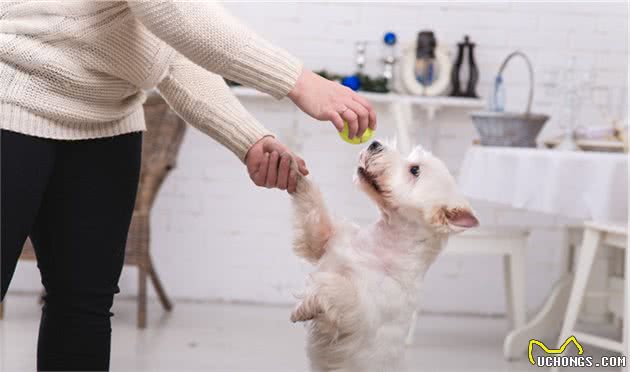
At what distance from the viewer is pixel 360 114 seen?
1469mm

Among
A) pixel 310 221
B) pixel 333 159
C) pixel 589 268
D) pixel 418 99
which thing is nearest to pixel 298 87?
pixel 310 221

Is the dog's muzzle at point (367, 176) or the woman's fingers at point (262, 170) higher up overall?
the woman's fingers at point (262, 170)

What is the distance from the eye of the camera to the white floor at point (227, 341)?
339 cm

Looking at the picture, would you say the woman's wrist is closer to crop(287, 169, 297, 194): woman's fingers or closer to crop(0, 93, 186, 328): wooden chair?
crop(287, 169, 297, 194): woman's fingers

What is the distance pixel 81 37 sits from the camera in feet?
4.84

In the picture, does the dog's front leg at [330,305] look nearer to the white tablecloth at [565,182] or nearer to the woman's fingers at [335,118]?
the woman's fingers at [335,118]

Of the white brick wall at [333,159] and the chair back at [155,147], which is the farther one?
the white brick wall at [333,159]

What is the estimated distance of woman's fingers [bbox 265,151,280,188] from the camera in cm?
173

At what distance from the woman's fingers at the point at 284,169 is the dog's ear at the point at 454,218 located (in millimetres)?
302

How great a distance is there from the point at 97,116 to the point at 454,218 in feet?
2.30

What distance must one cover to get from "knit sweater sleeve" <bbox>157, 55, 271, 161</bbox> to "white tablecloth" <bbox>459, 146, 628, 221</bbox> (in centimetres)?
169

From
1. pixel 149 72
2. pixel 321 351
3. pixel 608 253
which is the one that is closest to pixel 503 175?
pixel 608 253
